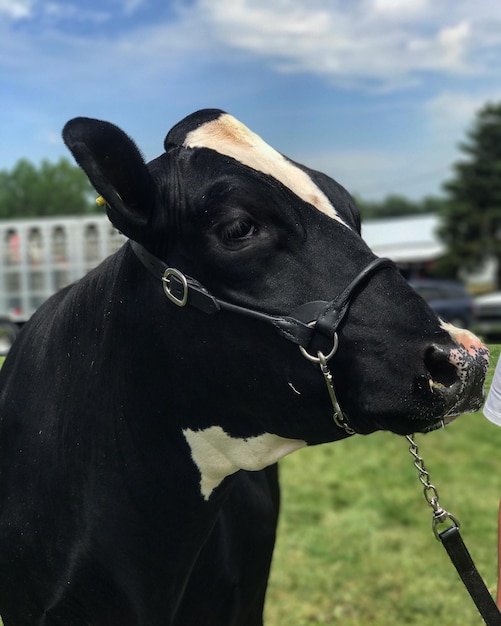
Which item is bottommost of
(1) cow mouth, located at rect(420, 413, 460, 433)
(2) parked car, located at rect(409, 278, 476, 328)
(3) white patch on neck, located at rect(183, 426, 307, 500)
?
(2) parked car, located at rect(409, 278, 476, 328)

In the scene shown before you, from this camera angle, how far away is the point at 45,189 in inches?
254

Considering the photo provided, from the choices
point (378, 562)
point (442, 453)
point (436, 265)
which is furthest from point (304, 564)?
point (436, 265)

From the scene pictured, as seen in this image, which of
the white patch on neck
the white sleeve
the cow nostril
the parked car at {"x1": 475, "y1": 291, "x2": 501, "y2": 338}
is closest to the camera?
the cow nostril

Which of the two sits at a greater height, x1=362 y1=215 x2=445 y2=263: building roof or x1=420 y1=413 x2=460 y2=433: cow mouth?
x1=420 y1=413 x2=460 y2=433: cow mouth

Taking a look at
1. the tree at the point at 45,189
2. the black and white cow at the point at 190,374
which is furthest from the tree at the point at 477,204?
the black and white cow at the point at 190,374

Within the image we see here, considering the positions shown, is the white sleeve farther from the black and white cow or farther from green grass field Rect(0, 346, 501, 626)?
green grass field Rect(0, 346, 501, 626)

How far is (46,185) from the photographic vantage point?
20.8 ft

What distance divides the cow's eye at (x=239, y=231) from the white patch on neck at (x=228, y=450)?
50cm

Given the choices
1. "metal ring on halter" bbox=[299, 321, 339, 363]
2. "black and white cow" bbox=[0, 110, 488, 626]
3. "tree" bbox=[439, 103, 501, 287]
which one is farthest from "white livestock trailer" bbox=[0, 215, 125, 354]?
"tree" bbox=[439, 103, 501, 287]

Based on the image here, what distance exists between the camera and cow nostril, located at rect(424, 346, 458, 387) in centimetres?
156

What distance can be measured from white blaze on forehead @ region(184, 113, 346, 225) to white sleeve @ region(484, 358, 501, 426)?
74cm

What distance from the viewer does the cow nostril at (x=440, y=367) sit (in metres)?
1.56

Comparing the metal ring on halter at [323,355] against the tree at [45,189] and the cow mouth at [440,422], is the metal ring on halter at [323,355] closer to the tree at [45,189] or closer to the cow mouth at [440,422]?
the cow mouth at [440,422]

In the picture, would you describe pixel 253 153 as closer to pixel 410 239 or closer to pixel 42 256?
pixel 42 256
